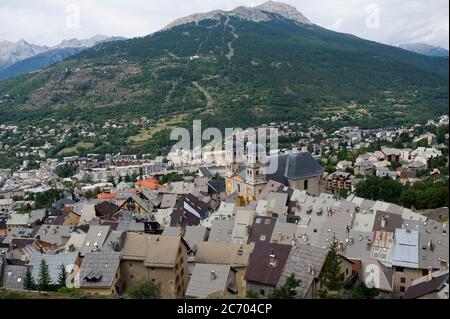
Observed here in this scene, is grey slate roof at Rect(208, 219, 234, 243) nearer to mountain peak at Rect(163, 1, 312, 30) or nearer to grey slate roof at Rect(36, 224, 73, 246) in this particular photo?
grey slate roof at Rect(36, 224, 73, 246)

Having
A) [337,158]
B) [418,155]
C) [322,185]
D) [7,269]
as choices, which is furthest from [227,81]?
[7,269]

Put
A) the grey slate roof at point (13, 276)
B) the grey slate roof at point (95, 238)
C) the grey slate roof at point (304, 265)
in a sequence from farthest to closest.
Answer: the grey slate roof at point (95, 238) < the grey slate roof at point (13, 276) < the grey slate roof at point (304, 265)

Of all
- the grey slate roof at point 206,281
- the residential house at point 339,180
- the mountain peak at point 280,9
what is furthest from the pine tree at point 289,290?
the mountain peak at point 280,9

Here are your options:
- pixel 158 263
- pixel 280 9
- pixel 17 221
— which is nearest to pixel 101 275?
pixel 158 263

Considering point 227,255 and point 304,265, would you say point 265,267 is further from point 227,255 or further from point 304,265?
point 227,255

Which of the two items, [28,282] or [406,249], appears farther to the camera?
[406,249]

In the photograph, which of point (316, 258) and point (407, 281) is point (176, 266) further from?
point (407, 281)

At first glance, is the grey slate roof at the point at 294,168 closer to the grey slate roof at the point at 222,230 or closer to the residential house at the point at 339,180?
the residential house at the point at 339,180
